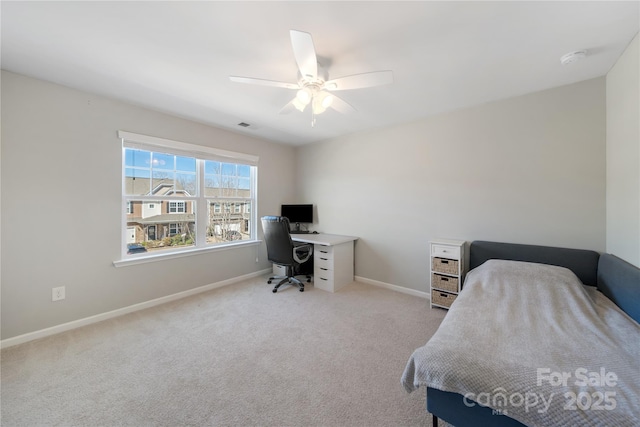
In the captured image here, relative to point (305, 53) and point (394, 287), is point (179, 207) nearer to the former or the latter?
point (305, 53)

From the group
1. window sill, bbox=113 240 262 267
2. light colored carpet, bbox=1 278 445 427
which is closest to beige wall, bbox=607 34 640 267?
light colored carpet, bbox=1 278 445 427

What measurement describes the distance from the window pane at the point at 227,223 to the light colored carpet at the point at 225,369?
1.16 metres

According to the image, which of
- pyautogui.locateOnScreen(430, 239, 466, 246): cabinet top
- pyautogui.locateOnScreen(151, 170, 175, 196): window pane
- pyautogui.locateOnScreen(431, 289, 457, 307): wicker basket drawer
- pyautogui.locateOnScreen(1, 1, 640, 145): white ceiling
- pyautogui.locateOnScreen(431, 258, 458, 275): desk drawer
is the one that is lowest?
pyautogui.locateOnScreen(431, 289, 457, 307): wicker basket drawer

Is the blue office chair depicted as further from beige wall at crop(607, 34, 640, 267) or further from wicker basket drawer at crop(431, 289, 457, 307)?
beige wall at crop(607, 34, 640, 267)

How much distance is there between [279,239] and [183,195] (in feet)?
4.72

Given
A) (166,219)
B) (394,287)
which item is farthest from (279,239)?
(394,287)

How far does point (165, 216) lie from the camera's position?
3.11 m

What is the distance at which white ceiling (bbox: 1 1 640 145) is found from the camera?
4.55 feet

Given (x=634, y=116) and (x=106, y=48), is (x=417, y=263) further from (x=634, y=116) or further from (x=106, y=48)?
(x=106, y=48)

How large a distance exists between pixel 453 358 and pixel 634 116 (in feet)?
7.04

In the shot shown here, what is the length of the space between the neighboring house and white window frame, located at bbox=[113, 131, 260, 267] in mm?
65

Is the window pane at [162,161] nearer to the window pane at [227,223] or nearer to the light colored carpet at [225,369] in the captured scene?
the window pane at [227,223]

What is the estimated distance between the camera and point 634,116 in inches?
65.5

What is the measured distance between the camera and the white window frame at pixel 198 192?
2.72m
